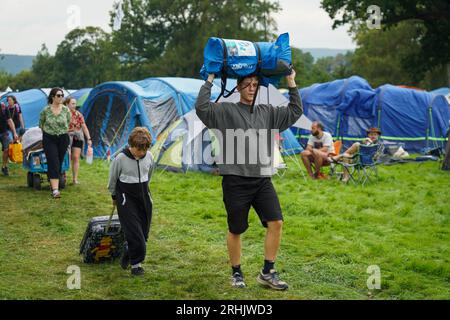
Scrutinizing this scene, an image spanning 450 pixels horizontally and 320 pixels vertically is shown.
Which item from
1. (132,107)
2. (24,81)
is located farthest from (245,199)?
(24,81)

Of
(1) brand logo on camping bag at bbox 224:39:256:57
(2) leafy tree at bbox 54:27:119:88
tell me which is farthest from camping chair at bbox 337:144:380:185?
(2) leafy tree at bbox 54:27:119:88

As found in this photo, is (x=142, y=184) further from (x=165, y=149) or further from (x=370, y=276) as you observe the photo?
(x=165, y=149)

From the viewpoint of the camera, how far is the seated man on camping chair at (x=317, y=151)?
12.7 meters

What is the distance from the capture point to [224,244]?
6.88 metres

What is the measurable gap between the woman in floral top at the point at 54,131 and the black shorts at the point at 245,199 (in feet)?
17.0

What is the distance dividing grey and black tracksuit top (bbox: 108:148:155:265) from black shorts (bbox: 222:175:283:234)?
923 millimetres

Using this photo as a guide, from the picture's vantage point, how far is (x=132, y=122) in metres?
15.7

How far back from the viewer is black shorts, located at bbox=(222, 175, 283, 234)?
4.93 meters

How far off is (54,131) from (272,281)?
5490 mm
